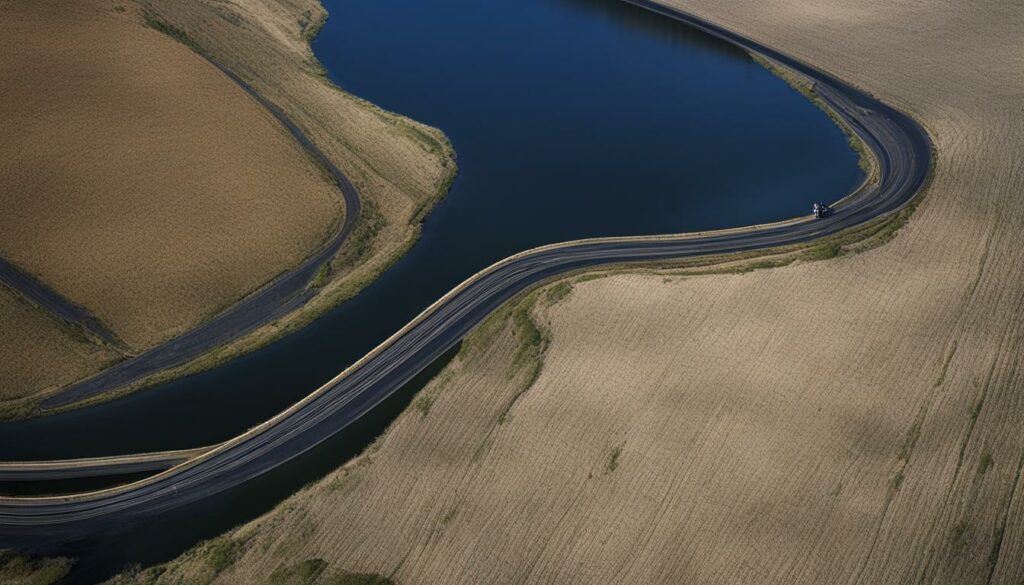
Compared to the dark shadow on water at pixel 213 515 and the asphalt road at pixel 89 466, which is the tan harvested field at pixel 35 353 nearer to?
the asphalt road at pixel 89 466

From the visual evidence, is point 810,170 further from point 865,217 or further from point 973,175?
point 973,175

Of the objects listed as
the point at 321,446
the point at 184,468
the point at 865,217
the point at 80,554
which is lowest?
the point at 80,554

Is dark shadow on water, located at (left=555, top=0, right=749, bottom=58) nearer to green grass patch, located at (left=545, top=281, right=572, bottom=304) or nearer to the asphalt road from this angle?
green grass patch, located at (left=545, top=281, right=572, bottom=304)

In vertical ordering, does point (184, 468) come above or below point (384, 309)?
below

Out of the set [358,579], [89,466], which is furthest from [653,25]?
[89,466]

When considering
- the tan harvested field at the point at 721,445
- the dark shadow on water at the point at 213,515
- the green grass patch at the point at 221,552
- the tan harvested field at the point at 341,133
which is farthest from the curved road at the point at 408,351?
the tan harvested field at the point at 341,133

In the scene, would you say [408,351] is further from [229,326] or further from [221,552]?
[221,552]

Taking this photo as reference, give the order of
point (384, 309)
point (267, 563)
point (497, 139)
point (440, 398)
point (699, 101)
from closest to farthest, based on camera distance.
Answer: point (267, 563), point (440, 398), point (384, 309), point (497, 139), point (699, 101)

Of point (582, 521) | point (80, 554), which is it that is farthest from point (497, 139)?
point (80, 554)
